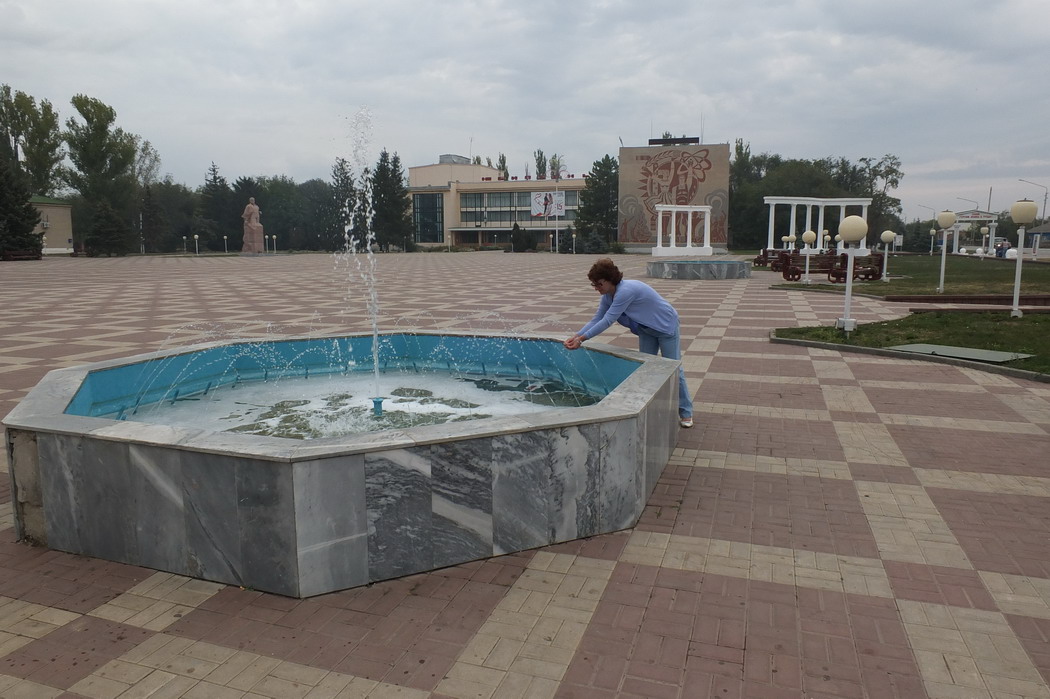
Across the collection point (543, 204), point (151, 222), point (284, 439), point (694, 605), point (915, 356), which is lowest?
point (694, 605)

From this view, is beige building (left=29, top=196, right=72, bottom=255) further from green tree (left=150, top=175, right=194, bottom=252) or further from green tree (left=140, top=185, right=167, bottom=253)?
green tree (left=150, top=175, right=194, bottom=252)

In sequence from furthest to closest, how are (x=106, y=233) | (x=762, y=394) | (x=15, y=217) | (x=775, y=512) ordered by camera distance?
(x=106, y=233) < (x=15, y=217) < (x=762, y=394) < (x=775, y=512)

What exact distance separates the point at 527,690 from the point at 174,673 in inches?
55.3

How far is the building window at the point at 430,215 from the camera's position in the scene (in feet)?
301

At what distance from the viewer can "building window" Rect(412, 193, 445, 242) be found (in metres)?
91.6

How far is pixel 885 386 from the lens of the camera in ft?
26.3

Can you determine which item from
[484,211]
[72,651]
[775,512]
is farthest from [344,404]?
[484,211]

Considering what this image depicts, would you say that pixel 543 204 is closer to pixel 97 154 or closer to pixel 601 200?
pixel 601 200

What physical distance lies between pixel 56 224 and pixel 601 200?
4981 cm

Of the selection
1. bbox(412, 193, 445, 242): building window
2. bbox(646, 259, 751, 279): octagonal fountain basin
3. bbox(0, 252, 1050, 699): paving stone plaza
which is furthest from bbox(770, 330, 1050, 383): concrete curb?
bbox(412, 193, 445, 242): building window

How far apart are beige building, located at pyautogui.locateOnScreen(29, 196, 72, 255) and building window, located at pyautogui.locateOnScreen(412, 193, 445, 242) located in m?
39.5

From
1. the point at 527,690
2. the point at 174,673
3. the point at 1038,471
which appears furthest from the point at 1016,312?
the point at 174,673

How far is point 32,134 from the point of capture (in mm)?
58969

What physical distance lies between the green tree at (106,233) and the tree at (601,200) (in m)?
41.5
